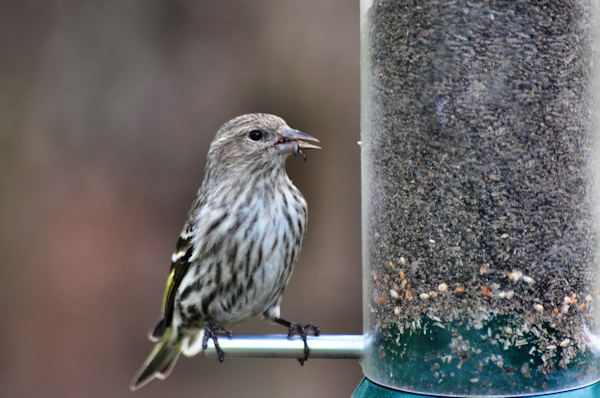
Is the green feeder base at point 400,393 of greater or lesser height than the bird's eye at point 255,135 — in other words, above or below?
below

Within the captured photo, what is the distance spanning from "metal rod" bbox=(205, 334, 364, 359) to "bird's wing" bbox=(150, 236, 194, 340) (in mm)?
1131

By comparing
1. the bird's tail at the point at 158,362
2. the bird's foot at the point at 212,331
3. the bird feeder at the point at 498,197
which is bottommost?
the bird's tail at the point at 158,362

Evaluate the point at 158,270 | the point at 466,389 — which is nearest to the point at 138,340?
the point at 158,270

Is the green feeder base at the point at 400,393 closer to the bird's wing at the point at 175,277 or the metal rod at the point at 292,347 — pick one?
the metal rod at the point at 292,347

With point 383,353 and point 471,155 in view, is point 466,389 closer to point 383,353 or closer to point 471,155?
point 383,353

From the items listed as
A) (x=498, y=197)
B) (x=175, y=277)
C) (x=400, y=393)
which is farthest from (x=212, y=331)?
(x=498, y=197)

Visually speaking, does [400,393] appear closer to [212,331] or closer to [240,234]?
[240,234]

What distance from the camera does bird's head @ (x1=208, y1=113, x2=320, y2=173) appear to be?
4.27 meters

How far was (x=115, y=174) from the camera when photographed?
6930 millimetres

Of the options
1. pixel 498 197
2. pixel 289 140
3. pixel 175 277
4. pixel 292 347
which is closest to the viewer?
pixel 498 197

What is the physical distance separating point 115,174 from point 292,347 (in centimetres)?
402

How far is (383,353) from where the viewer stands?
312 cm

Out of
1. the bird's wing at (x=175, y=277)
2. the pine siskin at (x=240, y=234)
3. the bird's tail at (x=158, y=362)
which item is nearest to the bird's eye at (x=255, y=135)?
the pine siskin at (x=240, y=234)

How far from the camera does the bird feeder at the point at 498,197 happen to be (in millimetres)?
2818
